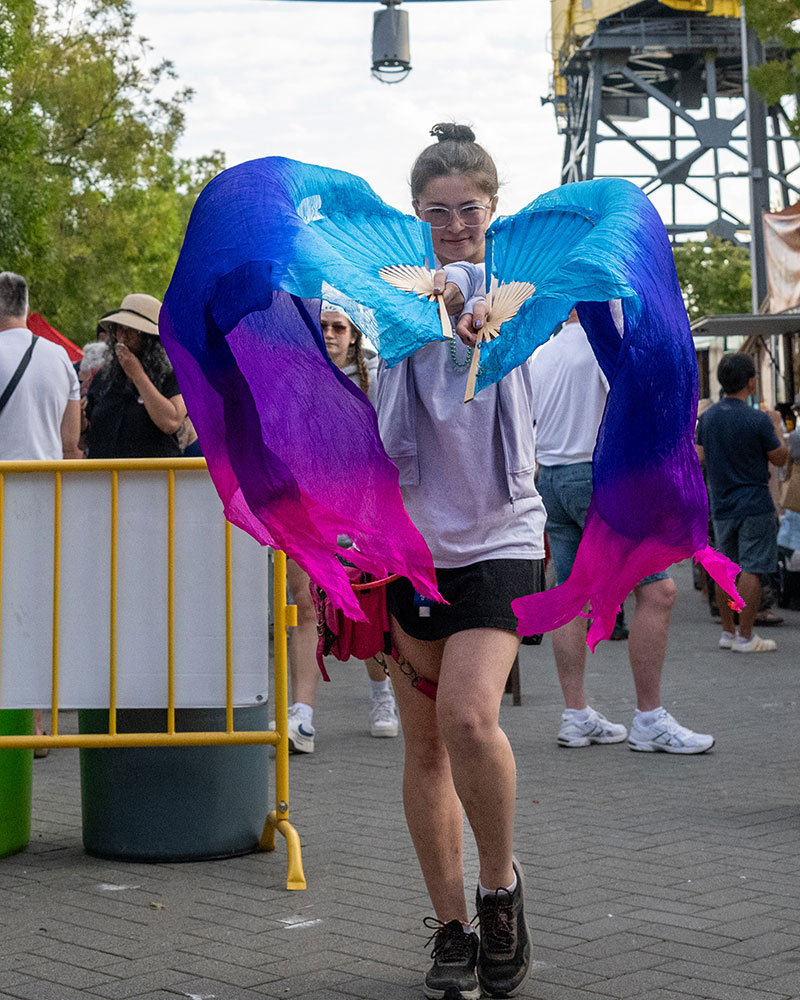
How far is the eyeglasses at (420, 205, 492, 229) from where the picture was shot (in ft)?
12.4

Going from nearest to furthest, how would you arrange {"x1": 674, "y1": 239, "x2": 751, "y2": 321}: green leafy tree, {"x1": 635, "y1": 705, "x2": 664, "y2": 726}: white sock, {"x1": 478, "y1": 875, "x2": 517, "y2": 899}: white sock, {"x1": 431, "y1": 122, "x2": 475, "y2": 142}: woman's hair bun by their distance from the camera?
1. {"x1": 478, "y1": 875, "x2": 517, "y2": 899}: white sock
2. {"x1": 431, "y1": 122, "x2": 475, "y2": 142}: woman's hair bun
3. {"x1": 635, "y1": 705, "x2": 664, "y2": 726}: white sock
4. {"x1": 674, "y1": 239, "x2": 751, "y2": 321}: green leafy tree

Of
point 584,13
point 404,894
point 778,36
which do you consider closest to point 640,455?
point 404,894

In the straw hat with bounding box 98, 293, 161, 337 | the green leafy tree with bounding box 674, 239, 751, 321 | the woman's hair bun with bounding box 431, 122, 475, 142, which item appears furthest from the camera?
the green leafy tree with bounding box 674, 239, 751, 321

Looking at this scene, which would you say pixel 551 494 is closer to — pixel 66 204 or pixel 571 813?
pixel 571 813

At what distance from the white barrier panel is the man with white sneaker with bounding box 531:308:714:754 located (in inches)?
98.4

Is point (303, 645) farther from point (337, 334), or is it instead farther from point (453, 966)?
point (453, 966)

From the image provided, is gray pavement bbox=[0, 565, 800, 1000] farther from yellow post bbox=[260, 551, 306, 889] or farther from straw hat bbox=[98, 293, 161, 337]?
straw hat bbox=[98, 293, 161, 337]

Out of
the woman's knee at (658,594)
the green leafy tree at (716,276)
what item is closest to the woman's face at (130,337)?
the woman's knee at (658,594)

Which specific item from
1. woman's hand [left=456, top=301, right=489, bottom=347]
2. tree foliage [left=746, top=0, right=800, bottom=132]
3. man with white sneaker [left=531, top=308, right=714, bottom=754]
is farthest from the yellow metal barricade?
tree foliage [left=746, top=0, right=800, bottom=132]

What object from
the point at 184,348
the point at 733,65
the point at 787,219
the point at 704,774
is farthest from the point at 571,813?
the point at 733,65

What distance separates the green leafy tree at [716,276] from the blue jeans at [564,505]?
162 ft

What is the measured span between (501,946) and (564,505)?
3.98 meters

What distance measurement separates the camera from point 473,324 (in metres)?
3.46

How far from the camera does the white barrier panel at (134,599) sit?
17.0 ft
